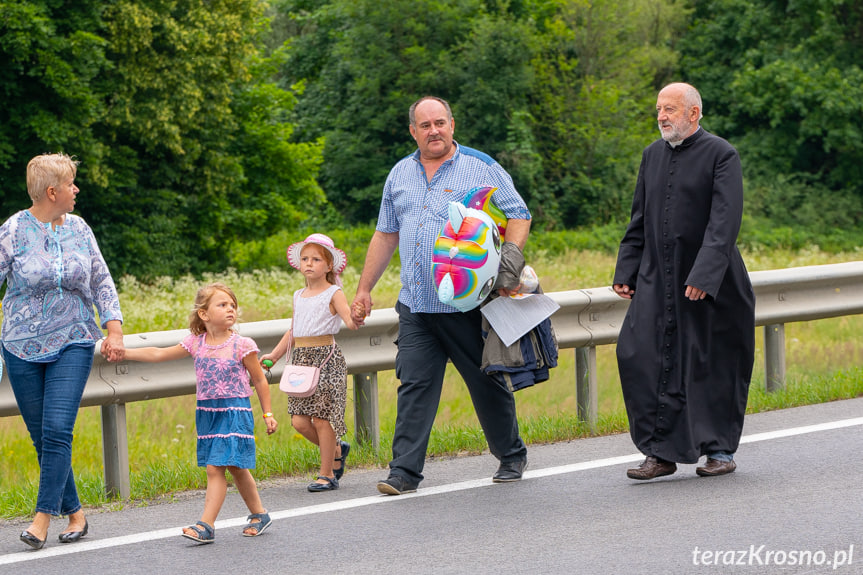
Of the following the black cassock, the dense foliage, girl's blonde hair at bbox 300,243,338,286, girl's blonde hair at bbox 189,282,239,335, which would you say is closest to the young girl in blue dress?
girl's blonde hair at bbox 189,282,239,335

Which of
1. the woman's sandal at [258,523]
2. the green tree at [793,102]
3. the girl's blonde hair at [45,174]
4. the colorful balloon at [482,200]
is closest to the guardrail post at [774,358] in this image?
the colorful balloon at [482,200]

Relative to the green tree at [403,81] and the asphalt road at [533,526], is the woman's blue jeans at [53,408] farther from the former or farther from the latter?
the green tree at [403,81]

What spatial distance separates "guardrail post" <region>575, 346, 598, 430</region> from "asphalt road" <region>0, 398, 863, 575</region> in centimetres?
86

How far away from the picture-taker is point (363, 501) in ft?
19.3

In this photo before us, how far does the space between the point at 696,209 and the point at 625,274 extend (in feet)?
1.68

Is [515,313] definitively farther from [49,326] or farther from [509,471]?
[49,326]

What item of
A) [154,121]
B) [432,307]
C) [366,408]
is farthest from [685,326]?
[154,121]

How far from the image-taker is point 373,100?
43250 mm

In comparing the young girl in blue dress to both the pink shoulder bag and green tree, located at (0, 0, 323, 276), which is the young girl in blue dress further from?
green tree, located at (0, 0, 323, 276)

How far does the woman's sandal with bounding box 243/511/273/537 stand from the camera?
17.2 ft

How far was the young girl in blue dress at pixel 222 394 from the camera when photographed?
5176 millimetres

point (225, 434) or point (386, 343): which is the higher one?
point (386, 343)

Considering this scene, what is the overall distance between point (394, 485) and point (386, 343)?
1250 mm

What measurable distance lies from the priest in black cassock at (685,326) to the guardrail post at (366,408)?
1.50 m
